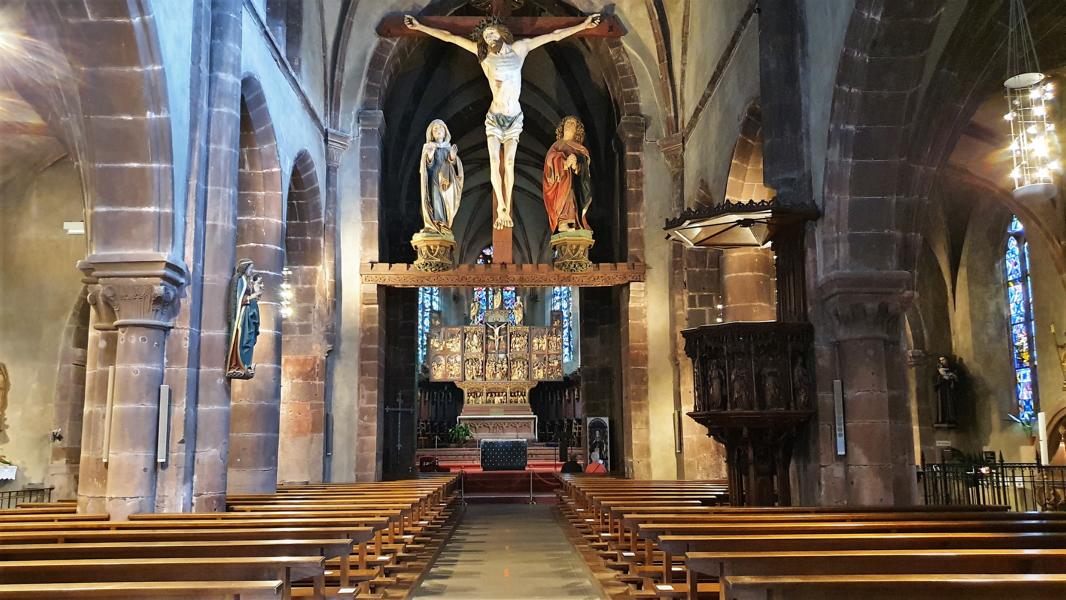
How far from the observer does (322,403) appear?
15023mm

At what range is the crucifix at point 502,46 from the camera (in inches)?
633

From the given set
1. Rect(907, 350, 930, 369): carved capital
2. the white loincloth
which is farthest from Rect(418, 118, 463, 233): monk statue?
Rect(907, 350, 930, 369): carved capital

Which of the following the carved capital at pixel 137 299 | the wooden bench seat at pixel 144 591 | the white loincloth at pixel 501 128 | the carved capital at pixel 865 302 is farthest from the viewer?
the white loincloth at pixel 501 128

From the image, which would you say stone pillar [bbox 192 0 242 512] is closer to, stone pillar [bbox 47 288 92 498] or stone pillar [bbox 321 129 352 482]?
stone pillar [bbox 321 129 352 482]

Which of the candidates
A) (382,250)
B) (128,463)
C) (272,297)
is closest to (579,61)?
(382,250)

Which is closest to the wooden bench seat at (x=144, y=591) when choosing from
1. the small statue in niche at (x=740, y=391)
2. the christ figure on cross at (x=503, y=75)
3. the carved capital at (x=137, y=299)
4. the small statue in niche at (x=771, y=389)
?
the carved capital at (x=137, y=299)

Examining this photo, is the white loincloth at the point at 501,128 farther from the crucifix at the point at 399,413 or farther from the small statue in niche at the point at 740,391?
the small statue in niche at the point at 740,391

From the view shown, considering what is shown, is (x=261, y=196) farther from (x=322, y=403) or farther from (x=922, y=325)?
(x=922, y=325)

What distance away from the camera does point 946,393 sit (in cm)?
1966

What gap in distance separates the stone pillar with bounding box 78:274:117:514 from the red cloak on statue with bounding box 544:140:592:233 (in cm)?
921

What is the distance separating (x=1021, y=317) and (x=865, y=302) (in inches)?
459

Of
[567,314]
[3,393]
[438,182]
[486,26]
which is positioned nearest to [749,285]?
[438,182]

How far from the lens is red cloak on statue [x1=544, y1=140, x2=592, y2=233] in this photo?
1655 cm

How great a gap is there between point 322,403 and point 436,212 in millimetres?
3953
